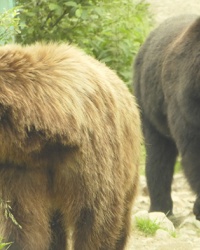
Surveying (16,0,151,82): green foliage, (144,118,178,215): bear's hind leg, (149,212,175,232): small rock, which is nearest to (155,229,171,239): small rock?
(149,212,175,232): small rock

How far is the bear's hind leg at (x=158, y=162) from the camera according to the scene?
29.1ft

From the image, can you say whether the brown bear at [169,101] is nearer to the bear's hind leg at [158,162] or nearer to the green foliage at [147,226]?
the bear's hind leg at [158,162]

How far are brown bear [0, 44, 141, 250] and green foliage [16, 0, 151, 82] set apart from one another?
3.84 metres

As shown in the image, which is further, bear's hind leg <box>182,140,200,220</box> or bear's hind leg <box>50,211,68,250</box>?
bear's hind leg <box>182,140,200,220</box>

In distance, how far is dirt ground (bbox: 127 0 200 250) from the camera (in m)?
6.59

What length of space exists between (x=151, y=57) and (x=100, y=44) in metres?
1.98

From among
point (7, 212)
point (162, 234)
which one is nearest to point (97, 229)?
point (7, 212)

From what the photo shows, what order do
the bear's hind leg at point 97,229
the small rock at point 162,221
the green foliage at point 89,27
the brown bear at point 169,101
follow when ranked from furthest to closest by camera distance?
the green foliage at point 89,27, the brown bear at point 169,101, the small rock at point 162,221, the bear's hind leg at point 97,229

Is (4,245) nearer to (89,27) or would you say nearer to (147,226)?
(147,226)

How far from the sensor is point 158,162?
890 centimetres

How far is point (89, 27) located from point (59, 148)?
17.5 ft

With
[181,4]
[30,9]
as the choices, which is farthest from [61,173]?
[181,4]

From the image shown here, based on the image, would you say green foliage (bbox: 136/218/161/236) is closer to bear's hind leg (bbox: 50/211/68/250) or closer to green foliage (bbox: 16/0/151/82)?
bear's hind leg (bbox: 50/211/68/250)

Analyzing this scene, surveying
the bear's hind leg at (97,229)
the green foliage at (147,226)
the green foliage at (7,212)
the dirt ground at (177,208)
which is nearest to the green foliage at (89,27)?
the dirt ground at (177,208)
